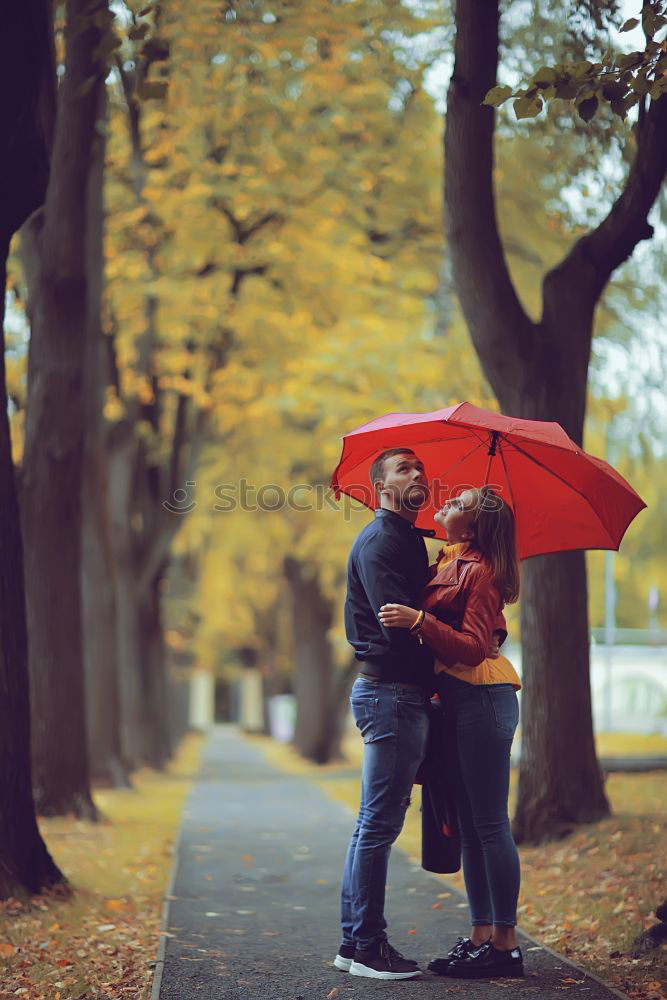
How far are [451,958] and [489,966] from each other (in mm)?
183

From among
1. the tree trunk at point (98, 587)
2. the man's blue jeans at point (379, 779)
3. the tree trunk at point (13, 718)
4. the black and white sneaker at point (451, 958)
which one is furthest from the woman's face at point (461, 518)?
the tree trunk at point (98, 587)

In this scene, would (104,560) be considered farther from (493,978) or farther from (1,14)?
(493,978)

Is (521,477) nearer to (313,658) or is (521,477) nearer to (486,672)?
(486,672)

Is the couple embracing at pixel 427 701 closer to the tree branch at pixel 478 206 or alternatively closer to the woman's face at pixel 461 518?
the woman's face at pixel 461 518

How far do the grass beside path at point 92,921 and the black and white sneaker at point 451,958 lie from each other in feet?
4.17

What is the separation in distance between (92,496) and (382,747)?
1126 cm

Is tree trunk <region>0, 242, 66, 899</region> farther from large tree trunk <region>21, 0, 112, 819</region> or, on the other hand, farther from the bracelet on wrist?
large tree trunk <region>21, 0, 112, 819</region>

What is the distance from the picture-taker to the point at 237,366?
800 inches

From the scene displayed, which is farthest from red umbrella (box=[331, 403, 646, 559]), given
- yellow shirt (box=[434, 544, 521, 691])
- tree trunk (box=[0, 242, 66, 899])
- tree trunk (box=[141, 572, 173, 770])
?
A: tree trunk (box=[141, 572, 173, 770])

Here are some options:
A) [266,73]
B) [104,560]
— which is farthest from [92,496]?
[266,73]

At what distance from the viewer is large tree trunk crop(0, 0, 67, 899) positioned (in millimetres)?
7141

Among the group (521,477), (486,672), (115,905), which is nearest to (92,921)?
(115,905)

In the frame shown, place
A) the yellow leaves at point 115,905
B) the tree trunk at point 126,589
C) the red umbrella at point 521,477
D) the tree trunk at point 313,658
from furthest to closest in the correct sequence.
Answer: the tree trunk at point 313,658, the tree trunk at point 126,589, the yellow leaves at point 115,905, the red umbrella at point 521,477

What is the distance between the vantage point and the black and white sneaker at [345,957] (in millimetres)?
5688
